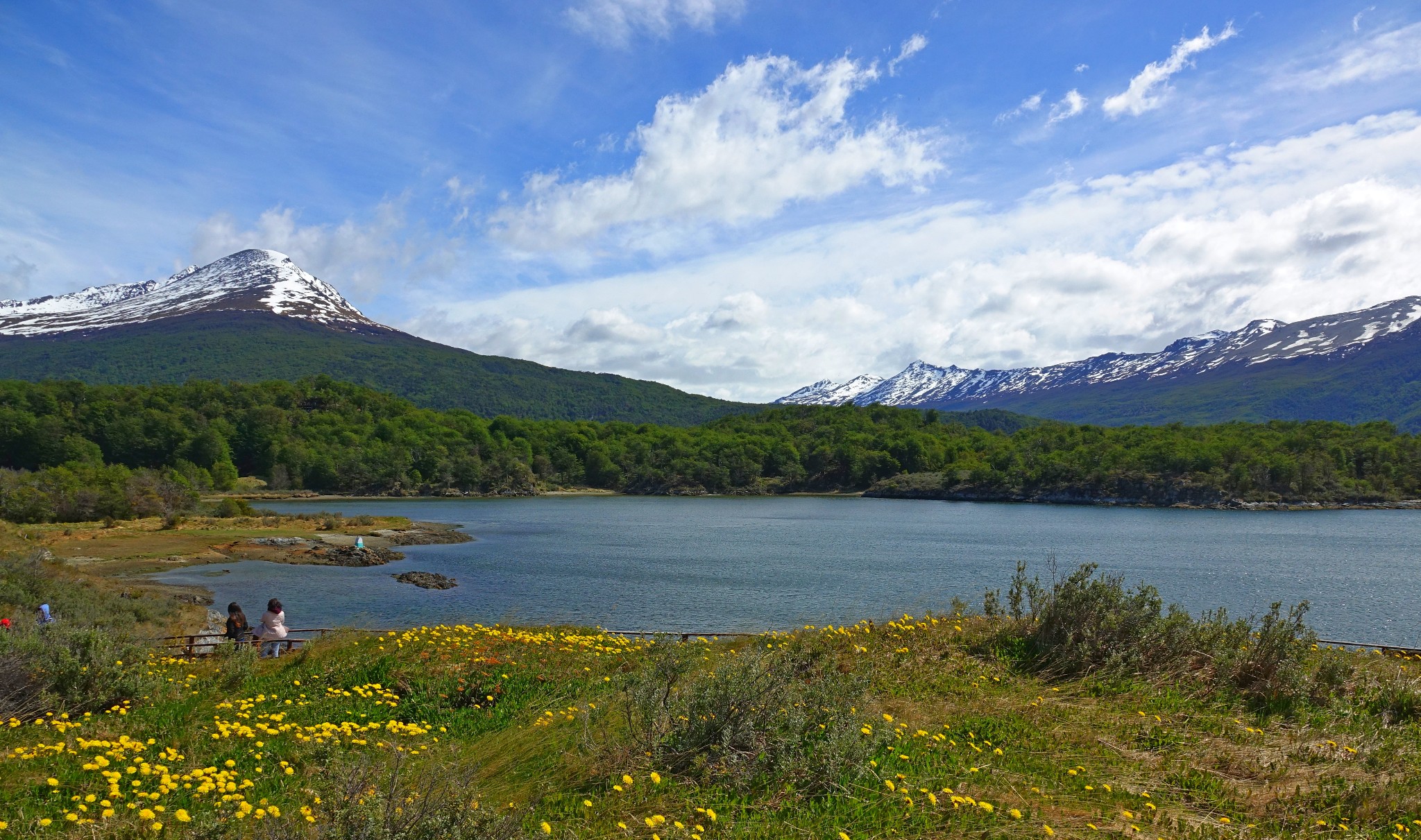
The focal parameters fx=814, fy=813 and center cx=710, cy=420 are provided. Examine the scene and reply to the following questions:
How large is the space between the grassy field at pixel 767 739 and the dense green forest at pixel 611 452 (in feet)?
253

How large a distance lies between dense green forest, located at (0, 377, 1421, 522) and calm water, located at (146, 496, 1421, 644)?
2688 cm

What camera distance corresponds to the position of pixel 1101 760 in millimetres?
7828

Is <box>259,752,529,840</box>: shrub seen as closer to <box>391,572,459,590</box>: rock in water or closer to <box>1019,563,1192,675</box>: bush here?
<box>1019,563,1192,675</box>: bush

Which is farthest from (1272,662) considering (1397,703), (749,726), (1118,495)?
(1118,495)

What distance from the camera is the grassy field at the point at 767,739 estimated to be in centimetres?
630

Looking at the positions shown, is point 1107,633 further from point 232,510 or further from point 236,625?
point 232,510

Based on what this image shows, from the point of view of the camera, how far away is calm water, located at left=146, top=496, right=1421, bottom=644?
3447 centimetres

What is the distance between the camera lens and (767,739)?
24.2 ft

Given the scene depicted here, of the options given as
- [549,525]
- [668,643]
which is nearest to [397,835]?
[668,643]

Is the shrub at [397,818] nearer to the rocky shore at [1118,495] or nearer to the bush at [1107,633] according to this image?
the bush at [1107,633]

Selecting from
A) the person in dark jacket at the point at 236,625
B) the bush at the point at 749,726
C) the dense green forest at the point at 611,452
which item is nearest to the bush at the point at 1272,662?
the bush at the point at 749,726

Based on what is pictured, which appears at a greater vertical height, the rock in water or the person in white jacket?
the person in white jacket

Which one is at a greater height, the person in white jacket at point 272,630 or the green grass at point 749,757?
the green grass at point 749,757

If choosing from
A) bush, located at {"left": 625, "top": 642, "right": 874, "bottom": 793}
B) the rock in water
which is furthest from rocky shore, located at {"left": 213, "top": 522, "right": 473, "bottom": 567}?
bush, located at {"left": 625, "top": 642, "right": 874, "bottom": 793}
